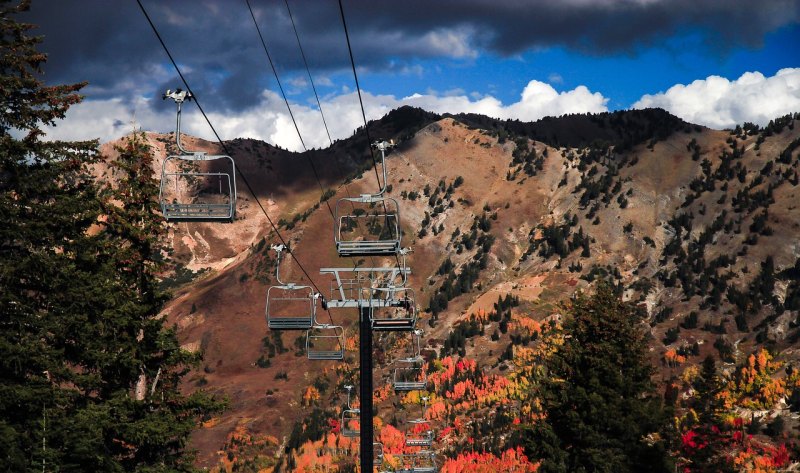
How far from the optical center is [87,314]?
2908 cm

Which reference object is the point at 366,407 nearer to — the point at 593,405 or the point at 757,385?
the point at 593,405

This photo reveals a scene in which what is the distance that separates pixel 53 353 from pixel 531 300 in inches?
5611

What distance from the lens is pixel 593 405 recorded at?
4988 centimetres

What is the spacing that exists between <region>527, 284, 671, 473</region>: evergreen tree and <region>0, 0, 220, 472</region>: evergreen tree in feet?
78.4

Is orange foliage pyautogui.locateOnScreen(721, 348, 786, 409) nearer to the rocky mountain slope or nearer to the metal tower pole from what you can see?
the rocky mountain slope

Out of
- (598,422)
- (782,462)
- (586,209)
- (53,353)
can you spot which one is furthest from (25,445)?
(586,209)

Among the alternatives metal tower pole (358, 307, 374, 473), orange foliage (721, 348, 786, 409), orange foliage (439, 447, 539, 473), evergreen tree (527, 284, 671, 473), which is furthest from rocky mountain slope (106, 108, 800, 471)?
metal tower pole (358, 307, 374, 473)

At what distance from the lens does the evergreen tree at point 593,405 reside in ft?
163

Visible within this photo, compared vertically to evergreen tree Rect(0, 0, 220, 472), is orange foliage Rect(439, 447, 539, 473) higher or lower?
lower

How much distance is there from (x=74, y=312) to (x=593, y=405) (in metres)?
30.5

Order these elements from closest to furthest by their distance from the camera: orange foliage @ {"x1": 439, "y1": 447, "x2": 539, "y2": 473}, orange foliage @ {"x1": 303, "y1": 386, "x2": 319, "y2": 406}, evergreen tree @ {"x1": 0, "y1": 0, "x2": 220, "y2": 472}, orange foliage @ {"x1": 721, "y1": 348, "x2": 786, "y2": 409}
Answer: evergreen tree @ {"x1": 0, "y1": 0, "x2": 220, "y2": 472} < orange foliage @ {"x1": 721, "y1": 348, "x2": 786, "y2": 409} < orange foliage @ {"x1": 439, "y1": 447, "x2": 539, "y2": 473} < orange foliage @ {"x1": 303, "y1": 386, "x2": 319, "y2": 406}

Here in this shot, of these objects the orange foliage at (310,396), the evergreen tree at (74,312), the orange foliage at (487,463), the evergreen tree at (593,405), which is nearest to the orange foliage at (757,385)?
the orange foliage at (487,463)

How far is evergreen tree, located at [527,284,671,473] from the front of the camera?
49719mm

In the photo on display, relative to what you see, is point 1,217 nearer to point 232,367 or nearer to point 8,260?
point 8,260
